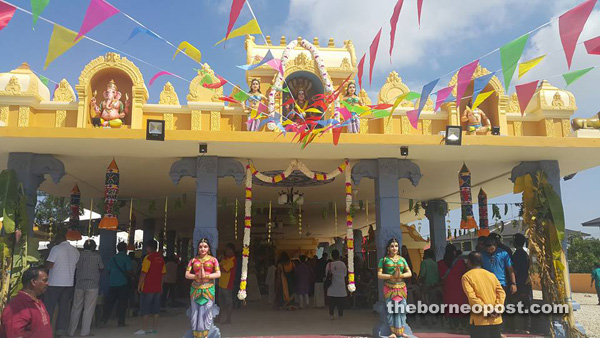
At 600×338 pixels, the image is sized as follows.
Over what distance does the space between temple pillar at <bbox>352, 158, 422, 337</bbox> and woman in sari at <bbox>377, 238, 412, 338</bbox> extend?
1.72 feet

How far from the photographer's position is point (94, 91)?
923 centimetres

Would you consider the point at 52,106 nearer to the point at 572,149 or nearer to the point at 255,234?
the point at 572,149

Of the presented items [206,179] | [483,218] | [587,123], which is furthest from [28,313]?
[587,123]

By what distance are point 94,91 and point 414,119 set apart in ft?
20.8

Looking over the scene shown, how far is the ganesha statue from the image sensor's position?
889cm

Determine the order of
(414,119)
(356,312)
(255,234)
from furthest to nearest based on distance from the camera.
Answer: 1. (255,234)
2. (356,312)
3. (414,119)

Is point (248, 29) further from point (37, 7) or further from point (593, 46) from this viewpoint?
point (593, 46)

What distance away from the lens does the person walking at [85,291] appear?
7715mm

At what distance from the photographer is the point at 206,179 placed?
802 centimetres

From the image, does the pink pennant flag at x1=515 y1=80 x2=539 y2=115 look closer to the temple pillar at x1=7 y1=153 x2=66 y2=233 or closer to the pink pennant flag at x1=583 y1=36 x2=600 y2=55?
the pink pennant flag at x1=583 y1=36 x2=600 y2=55

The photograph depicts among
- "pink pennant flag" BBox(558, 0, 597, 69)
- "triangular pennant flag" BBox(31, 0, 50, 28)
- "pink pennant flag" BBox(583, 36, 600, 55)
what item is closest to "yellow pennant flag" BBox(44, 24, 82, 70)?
"triangular pennant flag" BBox(31, 0, 50, 28)

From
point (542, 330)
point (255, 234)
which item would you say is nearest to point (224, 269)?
point (542, 330)

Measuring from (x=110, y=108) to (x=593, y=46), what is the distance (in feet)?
26.1

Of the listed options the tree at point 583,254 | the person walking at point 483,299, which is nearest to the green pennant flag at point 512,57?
the person walking at point 483,299
